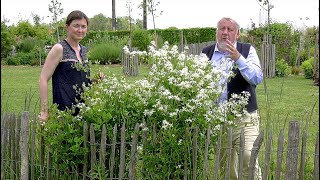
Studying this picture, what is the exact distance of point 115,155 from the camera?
3404 millimetres

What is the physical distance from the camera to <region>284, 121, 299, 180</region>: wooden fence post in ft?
10.00

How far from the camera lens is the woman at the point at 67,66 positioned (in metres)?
3.70

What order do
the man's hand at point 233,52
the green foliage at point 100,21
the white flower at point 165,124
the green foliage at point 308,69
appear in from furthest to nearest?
the green foliage at point 100,21 → the green foliage at point 308,69 → the man's hand at point 233,52 → the white flower at point 165,124

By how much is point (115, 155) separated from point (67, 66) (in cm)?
75

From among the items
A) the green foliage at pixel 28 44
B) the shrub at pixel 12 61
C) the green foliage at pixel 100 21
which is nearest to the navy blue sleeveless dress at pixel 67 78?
the shrub at pixel 12 61

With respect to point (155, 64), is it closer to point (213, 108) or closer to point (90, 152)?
point (213, 108)

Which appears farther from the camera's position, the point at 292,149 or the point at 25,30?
the point at 25,30

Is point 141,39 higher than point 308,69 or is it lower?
higher

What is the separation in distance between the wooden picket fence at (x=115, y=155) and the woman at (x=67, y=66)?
0.27 metres

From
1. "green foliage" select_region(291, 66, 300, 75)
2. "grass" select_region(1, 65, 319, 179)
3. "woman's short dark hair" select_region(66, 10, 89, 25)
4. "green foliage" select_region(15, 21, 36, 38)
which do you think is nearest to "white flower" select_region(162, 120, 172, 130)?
"woman's short dark hair" select_region(66, 10, 89, 25)

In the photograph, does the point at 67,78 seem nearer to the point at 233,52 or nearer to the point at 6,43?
the point at 233,52

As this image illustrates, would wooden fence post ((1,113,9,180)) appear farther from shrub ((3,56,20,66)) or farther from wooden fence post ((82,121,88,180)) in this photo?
shrub ((3,56,20,66))

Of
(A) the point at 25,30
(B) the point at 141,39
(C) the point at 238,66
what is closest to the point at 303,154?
(C) the point at 238,66

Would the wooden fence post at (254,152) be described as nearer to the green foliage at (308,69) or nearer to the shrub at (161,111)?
the shrub at (161,111)
